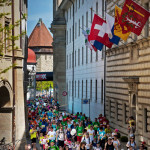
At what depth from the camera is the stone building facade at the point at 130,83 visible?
26.5 meters

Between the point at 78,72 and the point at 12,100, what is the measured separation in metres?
28.6

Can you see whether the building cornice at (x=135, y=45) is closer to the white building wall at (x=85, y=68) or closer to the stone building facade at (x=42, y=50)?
the white building wall at (x=85, y=68)

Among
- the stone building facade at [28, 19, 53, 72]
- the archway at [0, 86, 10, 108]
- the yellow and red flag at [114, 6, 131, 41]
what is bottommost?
the archway at [0, 86, 10, 108]

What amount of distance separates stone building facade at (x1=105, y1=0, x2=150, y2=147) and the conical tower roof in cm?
9092

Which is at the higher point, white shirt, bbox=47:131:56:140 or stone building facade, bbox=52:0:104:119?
stone building facade, bbox=52:0:104:119

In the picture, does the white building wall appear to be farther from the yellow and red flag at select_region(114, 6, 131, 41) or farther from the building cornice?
the yellow and red flag at select_region(114, 6, 131, 41)

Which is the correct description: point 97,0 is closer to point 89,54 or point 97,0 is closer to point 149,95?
point 89,54

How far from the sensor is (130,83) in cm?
2942

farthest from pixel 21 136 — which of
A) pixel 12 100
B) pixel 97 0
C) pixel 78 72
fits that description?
pixel 78 72

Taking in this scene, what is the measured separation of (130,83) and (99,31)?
139 inches

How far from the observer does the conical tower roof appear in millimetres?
127144

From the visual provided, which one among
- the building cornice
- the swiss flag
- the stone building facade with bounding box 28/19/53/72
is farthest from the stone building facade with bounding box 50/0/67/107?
the stone building facade with bounding box 28/19/53/72

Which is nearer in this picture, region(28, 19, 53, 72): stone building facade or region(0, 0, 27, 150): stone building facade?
region(0, 0, 27, 150): stone building facade

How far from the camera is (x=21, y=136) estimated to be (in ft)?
89.1
